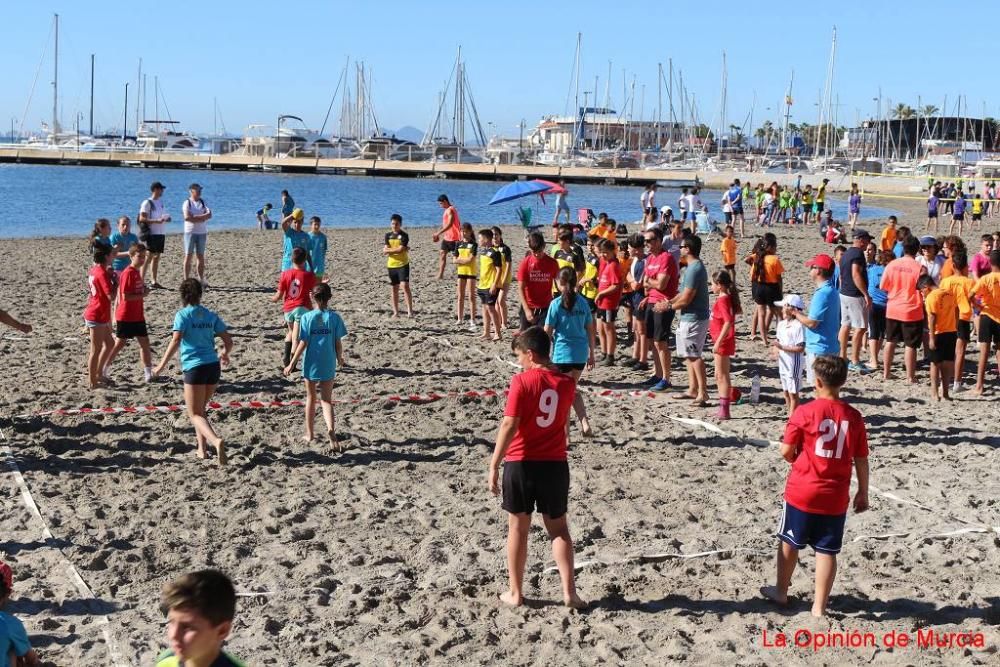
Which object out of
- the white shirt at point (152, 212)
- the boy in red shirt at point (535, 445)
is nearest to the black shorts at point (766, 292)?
the boy in red shirt at point (535, 445)

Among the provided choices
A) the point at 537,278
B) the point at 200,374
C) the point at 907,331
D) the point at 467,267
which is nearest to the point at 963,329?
the point at 907,331

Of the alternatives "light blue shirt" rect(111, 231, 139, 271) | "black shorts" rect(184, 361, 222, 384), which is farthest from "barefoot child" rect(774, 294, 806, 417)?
"light blue shirt" rect(111, 231, 139, 271)

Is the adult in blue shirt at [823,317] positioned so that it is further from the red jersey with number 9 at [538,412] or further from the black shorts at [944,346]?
the red jersey with number 9 at [538,412]

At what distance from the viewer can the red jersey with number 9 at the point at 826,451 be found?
5.50m

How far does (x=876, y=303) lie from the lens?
41.3 ft

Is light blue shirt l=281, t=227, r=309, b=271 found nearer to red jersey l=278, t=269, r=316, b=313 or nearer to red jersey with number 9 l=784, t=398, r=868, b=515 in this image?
red jersey l=278, t=269, r=316, b=313

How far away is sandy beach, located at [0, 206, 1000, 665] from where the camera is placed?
18.6 feet

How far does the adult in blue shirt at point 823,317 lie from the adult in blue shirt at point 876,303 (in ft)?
9.04

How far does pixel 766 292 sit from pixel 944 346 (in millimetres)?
3248

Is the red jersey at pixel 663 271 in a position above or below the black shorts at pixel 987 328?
above

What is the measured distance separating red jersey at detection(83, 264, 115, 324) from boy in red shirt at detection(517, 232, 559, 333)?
4.39 meters

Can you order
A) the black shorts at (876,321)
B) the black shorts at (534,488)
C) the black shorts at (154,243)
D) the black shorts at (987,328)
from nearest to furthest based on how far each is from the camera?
1. the black shorts at (534,488)
2. the black shorts at (987,328)
3. the black shorts at (876,321)
4. the black shorts at (154,243)

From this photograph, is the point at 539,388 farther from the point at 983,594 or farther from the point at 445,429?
the point at 445,429

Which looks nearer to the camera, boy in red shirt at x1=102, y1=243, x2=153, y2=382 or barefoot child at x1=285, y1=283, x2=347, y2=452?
barefoot child at x1=285, y1=283, x2=347, y2=452
